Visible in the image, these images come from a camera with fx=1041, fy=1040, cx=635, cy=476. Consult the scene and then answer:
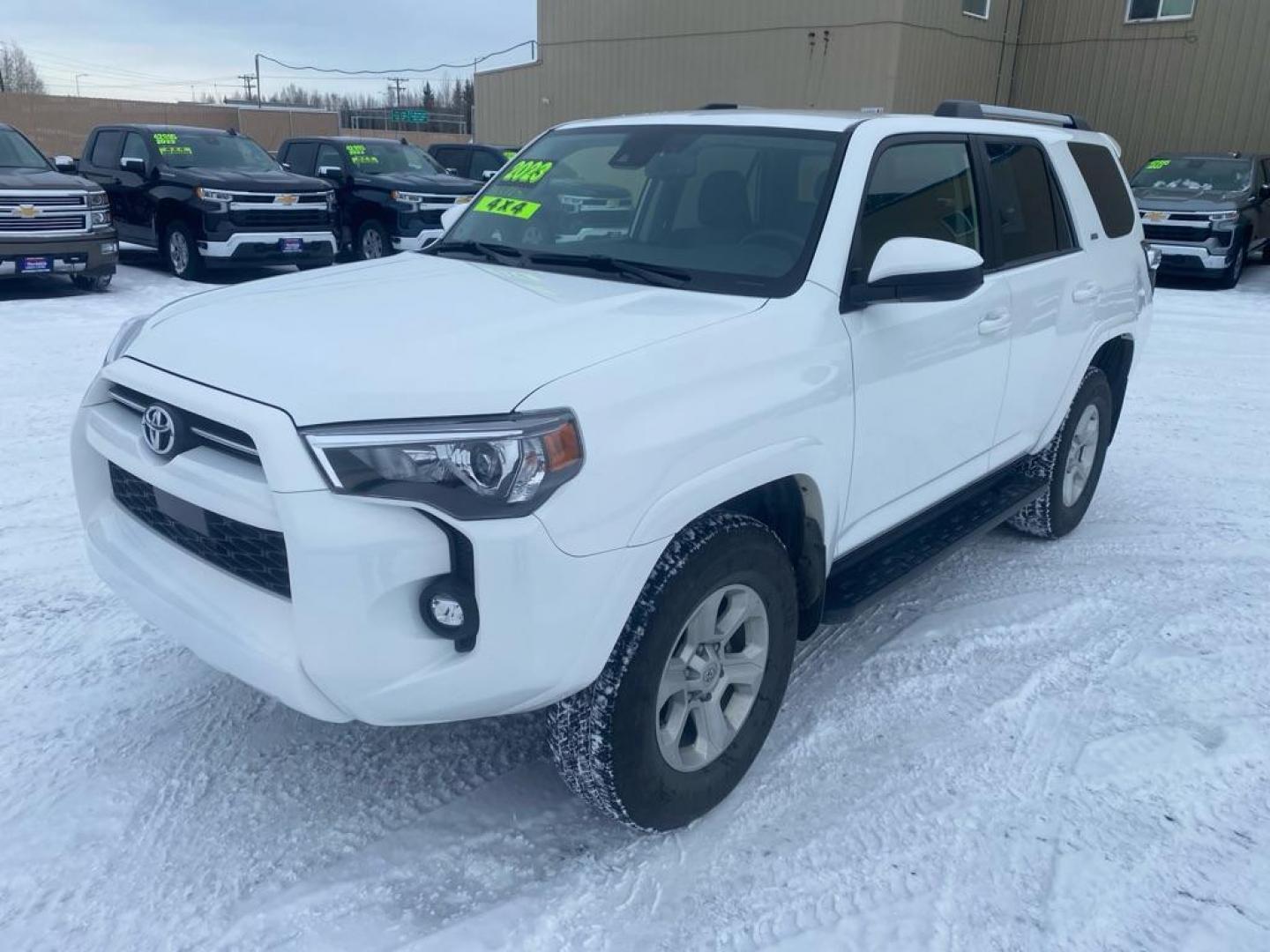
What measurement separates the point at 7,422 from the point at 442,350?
4.99 m

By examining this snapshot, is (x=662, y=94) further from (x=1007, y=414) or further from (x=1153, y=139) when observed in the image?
(x=1007, y=414)

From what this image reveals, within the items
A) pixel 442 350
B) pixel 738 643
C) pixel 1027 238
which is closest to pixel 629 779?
pixel 738 643

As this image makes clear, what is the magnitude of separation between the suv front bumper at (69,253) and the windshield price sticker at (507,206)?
8.44 m

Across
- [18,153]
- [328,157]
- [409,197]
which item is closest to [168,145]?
[18,153]

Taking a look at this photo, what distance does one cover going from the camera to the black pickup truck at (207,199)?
39.0ft

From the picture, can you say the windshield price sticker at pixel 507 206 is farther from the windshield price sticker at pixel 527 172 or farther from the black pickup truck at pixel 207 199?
the black pickup truck at pixel 207 199

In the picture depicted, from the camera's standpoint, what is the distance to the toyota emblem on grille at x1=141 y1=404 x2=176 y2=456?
255 centimetres

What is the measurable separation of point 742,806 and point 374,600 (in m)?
1.33

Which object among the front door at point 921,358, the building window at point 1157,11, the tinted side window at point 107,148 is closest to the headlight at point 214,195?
the tinted side window at point 107,148

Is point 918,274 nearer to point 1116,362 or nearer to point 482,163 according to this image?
point 1116,362

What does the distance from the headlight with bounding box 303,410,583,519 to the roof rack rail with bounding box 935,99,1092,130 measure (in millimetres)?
2734

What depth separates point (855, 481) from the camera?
10.4ft

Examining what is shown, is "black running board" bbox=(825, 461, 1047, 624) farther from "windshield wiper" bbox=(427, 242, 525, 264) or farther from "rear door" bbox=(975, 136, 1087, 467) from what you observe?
"windshield wiper" bbox=(427, 242, 525, 264)

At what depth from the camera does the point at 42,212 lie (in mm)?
10539
